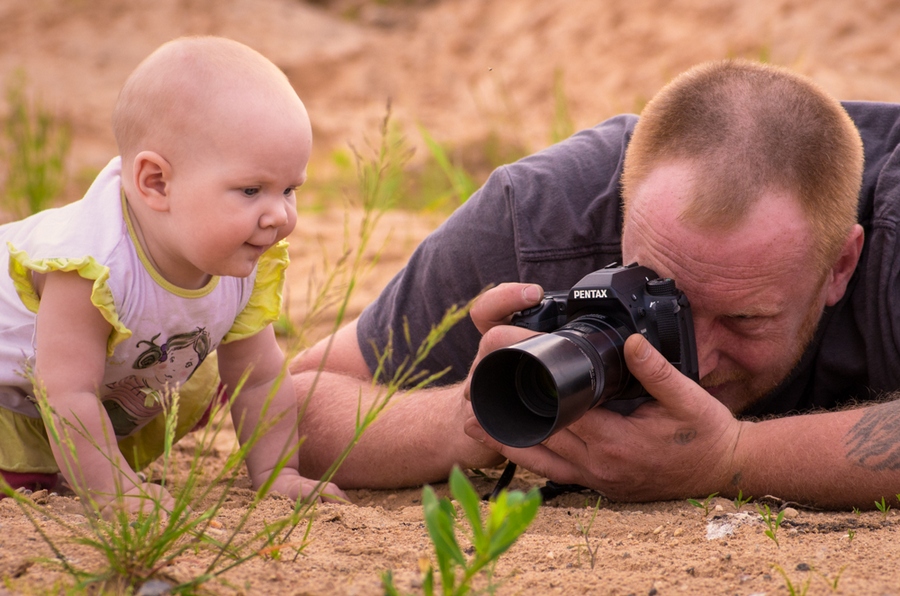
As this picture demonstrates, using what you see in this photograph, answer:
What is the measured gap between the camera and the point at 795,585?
1.41 m

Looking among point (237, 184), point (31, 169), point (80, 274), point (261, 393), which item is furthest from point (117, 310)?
point (31, 169)

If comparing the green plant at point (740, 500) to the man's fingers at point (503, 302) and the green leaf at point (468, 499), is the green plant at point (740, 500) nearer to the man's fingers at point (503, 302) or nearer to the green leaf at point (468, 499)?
the man's fingers at point (503, 302)

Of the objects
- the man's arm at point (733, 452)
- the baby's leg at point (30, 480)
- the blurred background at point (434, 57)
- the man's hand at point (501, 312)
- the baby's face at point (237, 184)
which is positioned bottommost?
the blurred background at point (434, 57)

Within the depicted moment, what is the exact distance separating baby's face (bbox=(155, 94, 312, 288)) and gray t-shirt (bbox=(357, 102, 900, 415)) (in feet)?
1.56

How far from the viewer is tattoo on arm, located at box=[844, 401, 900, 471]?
188 centimetres

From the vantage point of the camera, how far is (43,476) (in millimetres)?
2051

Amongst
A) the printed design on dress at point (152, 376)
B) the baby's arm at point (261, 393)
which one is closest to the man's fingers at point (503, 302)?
the baby's arm at point (261, 393)

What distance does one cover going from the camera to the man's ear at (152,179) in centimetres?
171

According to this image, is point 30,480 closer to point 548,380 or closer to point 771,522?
point 548,380

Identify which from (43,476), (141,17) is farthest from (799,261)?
(141,17)

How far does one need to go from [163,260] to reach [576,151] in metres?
1.11

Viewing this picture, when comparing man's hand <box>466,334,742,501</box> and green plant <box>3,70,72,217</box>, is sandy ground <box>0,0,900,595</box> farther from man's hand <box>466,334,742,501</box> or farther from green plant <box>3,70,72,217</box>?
green plant <box>3,70,72,217</box>

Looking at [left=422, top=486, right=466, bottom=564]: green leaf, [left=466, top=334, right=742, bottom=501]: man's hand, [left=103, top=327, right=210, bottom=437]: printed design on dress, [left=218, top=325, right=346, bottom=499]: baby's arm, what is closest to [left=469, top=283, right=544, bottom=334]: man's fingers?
[left=466, top=334, right=742, bottom=501]: man's hand

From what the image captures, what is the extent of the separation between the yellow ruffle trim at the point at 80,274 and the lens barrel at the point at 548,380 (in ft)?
2.16
